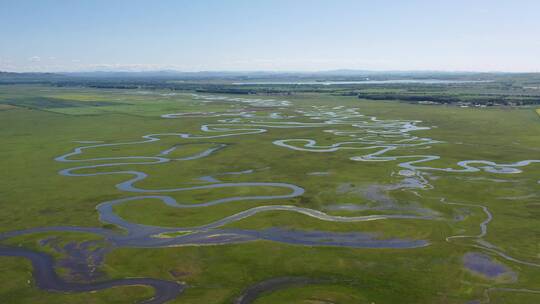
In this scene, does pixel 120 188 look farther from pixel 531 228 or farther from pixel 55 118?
pixel 55 118

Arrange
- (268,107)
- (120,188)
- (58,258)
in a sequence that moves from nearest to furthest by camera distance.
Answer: (58,258) → (120,188) → (268,107)

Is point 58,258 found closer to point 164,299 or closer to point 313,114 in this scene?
point 164,299

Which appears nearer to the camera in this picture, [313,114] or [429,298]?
[429,298]

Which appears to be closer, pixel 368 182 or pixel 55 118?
pixel 368 182

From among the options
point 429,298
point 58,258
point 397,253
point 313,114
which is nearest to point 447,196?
point 397,253

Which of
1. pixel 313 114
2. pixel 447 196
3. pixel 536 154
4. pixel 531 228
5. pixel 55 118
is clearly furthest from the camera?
pixel 313 114

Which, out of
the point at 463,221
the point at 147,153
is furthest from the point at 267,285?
the point at 147,153
